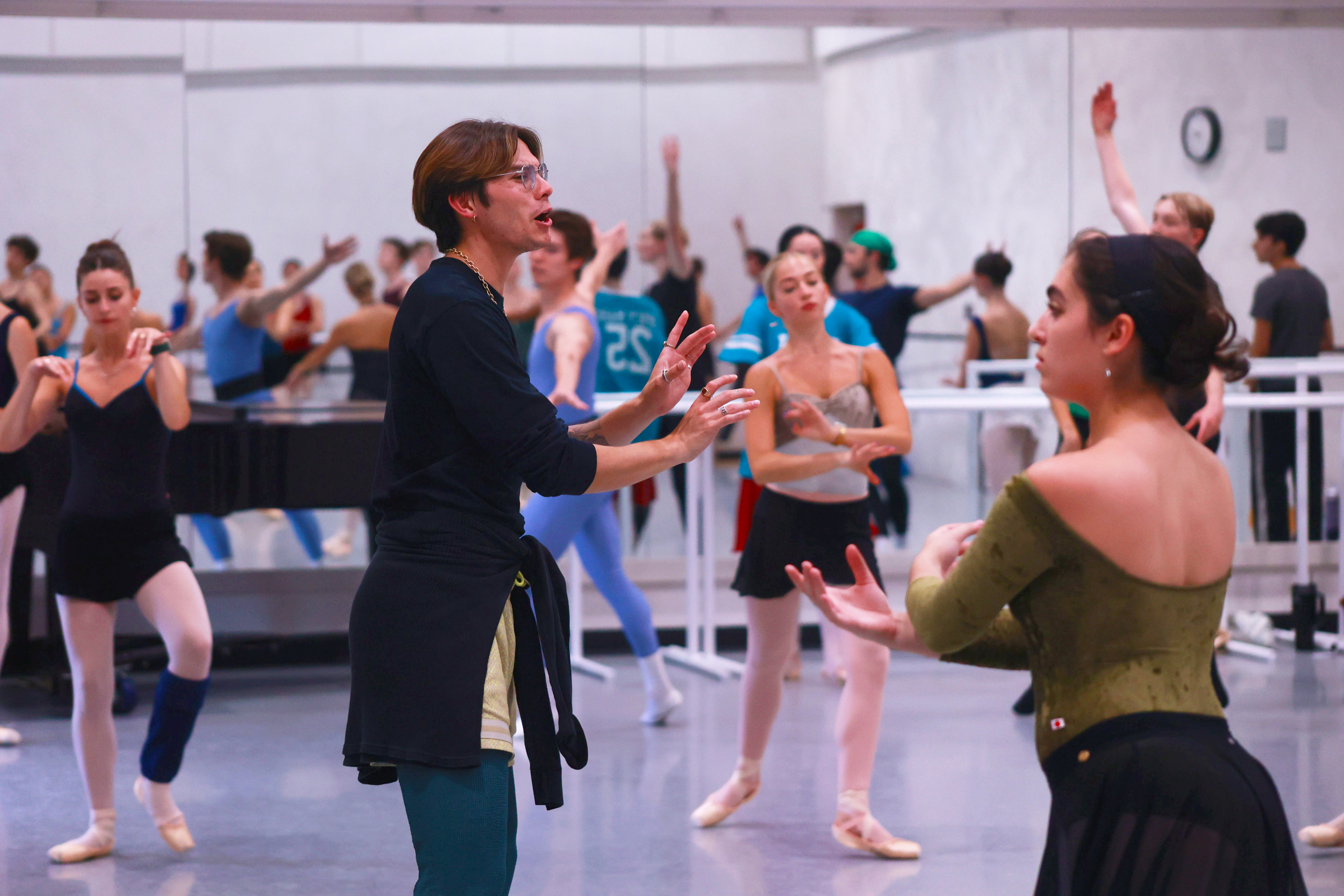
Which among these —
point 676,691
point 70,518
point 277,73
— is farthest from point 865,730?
point 277,73

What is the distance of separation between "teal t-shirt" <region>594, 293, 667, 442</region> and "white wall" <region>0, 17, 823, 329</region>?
2030 millimetres

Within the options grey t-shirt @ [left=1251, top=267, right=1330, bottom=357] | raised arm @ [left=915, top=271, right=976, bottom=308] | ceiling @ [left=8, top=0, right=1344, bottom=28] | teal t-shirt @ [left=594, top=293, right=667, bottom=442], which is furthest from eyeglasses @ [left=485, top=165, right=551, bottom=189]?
grey t-shirt @ [left=1251, top=267, right=1330, bottom=357]

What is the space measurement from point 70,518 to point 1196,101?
6682mm

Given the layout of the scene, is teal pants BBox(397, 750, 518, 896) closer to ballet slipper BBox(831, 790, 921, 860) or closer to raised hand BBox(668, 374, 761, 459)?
raised hand BBox(668, 374, 761, 459)

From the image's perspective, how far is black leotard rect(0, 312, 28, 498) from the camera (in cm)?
450

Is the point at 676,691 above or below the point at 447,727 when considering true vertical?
below

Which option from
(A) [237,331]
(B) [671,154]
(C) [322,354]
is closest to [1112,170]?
(B) [671,154]

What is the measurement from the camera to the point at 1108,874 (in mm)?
1525

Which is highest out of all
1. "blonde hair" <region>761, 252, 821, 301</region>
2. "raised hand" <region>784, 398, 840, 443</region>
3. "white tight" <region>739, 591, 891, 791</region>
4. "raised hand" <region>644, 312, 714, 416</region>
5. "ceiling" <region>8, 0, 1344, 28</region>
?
"ceiling" <region>8, 0, 1344, 28</region>

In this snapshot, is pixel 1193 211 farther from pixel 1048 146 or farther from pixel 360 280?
pixel 360 280

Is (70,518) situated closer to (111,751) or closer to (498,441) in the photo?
(111,751)

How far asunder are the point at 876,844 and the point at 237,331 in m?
3.88

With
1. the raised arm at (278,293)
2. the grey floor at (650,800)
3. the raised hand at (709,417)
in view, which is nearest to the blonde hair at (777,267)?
the grey floor at (650,800)

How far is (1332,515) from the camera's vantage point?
6648 mm
